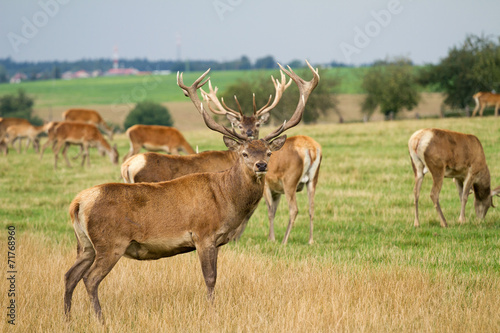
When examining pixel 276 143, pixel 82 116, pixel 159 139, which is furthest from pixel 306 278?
pixel 82 116

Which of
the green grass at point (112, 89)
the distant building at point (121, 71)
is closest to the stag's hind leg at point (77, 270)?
the green grass at point (112, 89)

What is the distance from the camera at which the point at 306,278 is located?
6.32 m

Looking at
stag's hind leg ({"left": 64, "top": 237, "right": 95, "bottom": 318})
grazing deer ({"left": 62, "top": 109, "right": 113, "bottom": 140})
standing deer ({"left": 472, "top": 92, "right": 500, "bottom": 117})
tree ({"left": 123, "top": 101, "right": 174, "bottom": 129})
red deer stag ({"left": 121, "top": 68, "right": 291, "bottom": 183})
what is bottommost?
tree ({"left": 123, "top": 101, "right": 174, "bottom": 129})

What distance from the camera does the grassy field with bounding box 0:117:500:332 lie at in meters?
5.09

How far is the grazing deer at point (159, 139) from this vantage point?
17.5 meters

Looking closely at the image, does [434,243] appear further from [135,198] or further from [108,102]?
[108,102]

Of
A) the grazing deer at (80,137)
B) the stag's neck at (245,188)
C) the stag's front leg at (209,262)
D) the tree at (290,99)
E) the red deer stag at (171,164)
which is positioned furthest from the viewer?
the tree at (290,99)

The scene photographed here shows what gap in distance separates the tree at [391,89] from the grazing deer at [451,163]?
134 feet

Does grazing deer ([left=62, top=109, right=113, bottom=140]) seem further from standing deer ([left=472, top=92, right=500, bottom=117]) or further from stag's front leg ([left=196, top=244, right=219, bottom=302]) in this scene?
stag's front leg ([left=196, top=244, right=219, bottom=302])

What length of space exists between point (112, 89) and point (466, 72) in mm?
72505

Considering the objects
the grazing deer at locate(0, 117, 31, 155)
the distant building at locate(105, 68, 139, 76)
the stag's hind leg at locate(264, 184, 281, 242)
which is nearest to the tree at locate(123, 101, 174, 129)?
the grazing deer at locate(0, 117, 31, 155)

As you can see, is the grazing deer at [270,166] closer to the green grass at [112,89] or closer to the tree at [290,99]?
the tree at [290,99]

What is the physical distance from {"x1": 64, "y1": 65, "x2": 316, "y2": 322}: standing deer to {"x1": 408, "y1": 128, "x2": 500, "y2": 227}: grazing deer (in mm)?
Result: 4875

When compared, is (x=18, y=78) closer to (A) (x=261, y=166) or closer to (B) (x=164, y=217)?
(B) (x=164, y=217)
